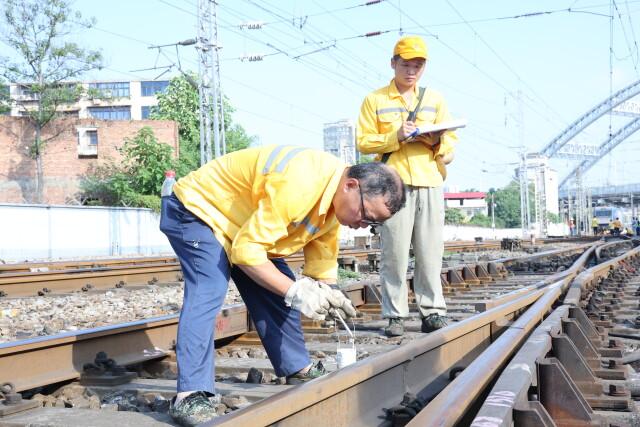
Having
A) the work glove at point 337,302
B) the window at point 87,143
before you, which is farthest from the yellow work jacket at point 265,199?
the window at point 87,143

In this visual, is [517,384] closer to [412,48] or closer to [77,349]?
[77,349]

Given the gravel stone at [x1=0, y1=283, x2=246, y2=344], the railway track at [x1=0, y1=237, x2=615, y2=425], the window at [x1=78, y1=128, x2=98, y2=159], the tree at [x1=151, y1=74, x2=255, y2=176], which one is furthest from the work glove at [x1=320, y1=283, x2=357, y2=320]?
the tree at [x1=151, y1=74, x2=255, y2=176]

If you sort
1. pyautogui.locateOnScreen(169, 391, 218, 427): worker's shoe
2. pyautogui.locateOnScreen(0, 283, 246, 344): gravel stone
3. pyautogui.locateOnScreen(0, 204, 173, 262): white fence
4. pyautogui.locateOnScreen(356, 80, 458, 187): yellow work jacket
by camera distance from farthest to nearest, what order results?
1. pyautogui.locateOnScreen(0, 204, 173, 262): white fence
2. pyautogui.locateOnScreen(0, 283, 246, 344): gravel stone
3. pyautogui.locateOnScreen(356, 80, 458, 187): yellow work jacket
4. pyautogui.locateOnScreen(169, 391, 218, 427): worker's shoe

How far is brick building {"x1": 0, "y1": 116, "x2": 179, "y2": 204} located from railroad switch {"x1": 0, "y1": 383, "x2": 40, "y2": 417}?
3881cm

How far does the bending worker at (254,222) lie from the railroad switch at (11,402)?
2.12 feet

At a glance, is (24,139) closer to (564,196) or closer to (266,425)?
(266,425)

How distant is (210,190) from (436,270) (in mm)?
2324

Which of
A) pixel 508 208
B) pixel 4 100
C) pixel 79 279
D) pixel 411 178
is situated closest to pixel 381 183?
pixel 411 178

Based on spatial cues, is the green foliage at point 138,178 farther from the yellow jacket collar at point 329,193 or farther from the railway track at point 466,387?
the yellow jacket collar at point 329,193

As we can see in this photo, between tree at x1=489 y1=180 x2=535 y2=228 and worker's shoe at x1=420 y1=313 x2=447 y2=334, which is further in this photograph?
tree at x1=489 y1=180 x2=535 y2=228

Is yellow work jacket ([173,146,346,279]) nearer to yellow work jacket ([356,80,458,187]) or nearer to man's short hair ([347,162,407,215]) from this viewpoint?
man's short hair ([347,162,407,215])

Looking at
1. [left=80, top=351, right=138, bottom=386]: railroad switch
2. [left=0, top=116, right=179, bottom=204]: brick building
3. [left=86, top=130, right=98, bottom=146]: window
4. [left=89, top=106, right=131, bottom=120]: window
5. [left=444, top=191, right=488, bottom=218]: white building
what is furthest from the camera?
[left=444, top=191, right=488, bottom=218]: white building

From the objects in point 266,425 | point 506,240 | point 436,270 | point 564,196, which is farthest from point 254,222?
point 564,196

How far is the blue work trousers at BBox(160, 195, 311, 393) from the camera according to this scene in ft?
9.55
